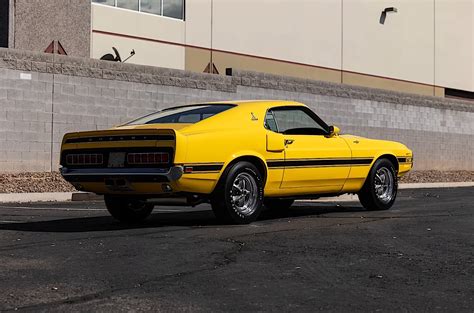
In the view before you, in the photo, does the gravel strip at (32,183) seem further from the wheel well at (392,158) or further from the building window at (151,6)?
the building window at (151,6)

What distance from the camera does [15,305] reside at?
15.6ft

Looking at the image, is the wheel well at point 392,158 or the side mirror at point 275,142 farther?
the wheel well at point 392,158

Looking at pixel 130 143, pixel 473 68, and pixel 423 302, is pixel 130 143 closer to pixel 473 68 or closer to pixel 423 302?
pixel 423 302

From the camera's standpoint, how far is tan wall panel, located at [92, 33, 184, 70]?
22.6 m

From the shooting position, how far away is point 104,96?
59.0 feet

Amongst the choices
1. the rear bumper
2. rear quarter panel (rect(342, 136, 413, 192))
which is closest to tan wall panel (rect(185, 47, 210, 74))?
rear quarter panel (rect(342, 136, 413, 192))

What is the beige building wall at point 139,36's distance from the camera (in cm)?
→ 2262

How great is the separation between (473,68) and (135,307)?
35868mm

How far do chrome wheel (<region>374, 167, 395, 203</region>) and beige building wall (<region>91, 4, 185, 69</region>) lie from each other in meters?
13.2

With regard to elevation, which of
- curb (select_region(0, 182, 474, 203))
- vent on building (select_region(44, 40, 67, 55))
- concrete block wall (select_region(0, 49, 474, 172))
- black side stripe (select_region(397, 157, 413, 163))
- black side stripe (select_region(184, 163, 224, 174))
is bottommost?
curb (select_region(0, 182, 474, 203))

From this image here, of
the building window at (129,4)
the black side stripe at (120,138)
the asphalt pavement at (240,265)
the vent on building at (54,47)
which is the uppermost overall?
the building window at (129,4)

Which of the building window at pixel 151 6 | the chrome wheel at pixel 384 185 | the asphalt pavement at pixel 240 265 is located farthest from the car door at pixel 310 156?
→ the building window at pixel 151 6

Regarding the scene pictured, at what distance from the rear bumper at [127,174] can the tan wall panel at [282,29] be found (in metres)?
17.5

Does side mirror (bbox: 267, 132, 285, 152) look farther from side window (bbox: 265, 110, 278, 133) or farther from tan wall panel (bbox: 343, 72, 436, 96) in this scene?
tan wall panel (bbox: 343, 72, 436, 96)
